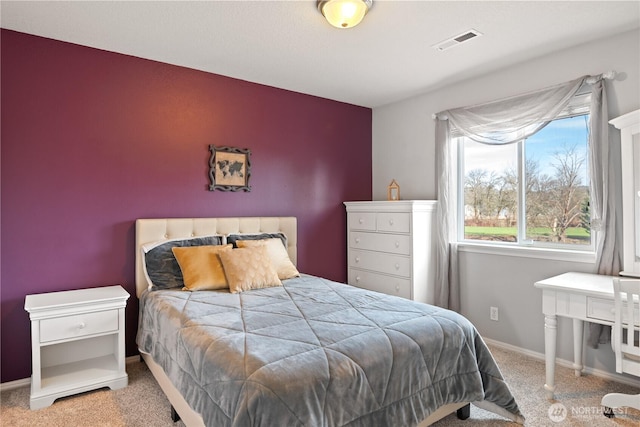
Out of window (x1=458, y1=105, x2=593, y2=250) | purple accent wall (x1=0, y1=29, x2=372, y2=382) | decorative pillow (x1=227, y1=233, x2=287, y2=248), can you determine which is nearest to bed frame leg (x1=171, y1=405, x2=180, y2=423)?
purple accent wall (x1=0, y1=29, x2=372, y2=382)

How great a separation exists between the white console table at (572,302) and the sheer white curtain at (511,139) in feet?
1.42

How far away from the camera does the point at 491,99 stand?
3418 millimetres

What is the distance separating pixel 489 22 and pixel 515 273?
2042mm

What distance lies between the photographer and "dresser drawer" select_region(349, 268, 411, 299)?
3697 mm

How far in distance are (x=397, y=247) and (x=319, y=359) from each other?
2317mm

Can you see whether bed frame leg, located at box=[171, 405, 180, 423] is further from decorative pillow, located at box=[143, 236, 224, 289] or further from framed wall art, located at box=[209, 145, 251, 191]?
framed wall art, located at box=[209, 145, 251, 191]

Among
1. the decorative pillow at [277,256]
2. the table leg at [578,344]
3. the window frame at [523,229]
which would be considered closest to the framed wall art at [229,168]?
the decorative pillow at [277,256]

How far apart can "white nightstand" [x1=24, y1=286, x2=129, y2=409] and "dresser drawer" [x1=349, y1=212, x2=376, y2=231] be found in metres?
2.45

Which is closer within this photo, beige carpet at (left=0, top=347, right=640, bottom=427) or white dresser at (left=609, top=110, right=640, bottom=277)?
beige carpet at (left=0, top=347, right=640, bottom=427)

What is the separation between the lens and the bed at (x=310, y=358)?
4.88 ft

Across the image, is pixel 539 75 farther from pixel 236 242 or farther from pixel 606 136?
pixel 236 242

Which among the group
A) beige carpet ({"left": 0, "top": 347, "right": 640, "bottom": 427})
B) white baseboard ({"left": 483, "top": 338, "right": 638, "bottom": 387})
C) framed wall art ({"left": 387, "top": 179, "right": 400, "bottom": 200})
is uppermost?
framed wall art ({"left": 387, "top": 179, "right": 400, "bottom": 200})

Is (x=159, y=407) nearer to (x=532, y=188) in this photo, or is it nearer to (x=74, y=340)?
(x=74, y=340)

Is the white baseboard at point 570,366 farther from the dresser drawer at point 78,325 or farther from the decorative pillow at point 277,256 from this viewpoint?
the dresser drawer at point 78,325
